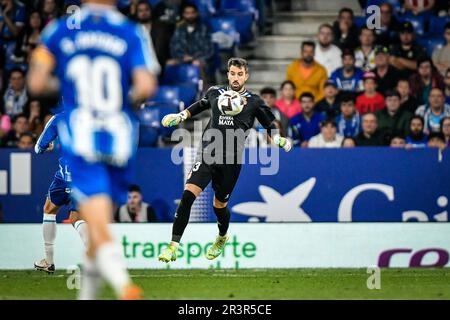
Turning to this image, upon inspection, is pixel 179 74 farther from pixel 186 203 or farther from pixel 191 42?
pixel 186 203

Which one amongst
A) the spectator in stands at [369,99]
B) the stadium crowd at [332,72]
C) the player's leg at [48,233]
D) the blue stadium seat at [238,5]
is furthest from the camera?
the blue stadium seat at [238,5]

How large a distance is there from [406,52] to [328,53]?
1.34m

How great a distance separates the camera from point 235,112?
1167 centimetres

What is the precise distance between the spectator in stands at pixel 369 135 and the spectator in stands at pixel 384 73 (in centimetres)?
107

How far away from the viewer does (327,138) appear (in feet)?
51.5

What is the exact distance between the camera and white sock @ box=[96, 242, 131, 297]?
254 inches

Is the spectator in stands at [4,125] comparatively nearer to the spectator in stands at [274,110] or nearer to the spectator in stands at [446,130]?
the spectator in stands at [274,110]

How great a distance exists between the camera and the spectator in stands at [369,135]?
15578 millimetres

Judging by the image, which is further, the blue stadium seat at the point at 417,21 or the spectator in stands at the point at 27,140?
the blue stadium seat at the point at 417,21

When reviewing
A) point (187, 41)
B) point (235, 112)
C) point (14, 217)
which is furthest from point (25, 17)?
point (235, 112)

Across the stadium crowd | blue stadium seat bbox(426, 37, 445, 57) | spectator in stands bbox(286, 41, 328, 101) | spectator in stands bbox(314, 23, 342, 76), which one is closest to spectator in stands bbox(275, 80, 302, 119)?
the stadium crowd

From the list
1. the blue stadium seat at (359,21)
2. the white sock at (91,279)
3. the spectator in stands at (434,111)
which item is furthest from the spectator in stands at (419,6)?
the white sock at (91,279)

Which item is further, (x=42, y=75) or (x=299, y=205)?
(x=299, y=205)

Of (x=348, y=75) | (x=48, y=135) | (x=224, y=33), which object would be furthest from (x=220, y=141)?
(x=224, y=33)
